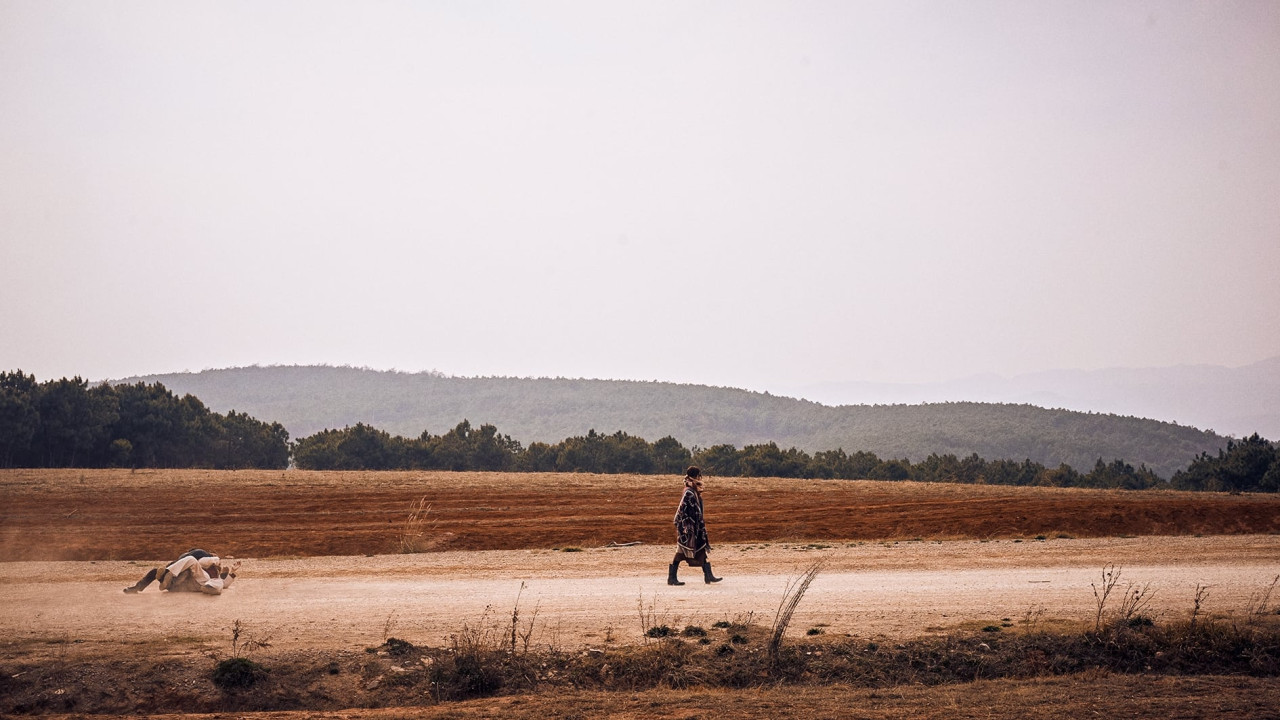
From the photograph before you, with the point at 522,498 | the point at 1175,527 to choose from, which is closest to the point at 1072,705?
the point at 1175,527

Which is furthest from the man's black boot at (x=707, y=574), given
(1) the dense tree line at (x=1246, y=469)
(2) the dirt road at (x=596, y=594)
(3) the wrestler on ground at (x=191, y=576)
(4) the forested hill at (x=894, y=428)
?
(4) the forested hill at (x=894, y=428)

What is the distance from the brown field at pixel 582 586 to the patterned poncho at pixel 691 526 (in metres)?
0.73

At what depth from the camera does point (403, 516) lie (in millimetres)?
31953

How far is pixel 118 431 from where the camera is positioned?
63.3m

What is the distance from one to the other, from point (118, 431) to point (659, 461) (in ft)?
127

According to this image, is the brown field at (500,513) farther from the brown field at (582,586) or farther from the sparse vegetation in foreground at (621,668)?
the sparse vegetation in foreground at (621,668)

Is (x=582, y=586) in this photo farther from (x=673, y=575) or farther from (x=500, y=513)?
(x=500, y=513)

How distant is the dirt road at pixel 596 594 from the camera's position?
480 inches

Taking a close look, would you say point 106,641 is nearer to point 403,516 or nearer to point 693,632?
point 693,632

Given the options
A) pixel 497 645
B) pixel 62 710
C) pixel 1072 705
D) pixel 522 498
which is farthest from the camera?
pixel 522 498

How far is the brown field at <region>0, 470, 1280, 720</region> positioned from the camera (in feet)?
32.1

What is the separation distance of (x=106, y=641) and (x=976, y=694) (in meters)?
10.6

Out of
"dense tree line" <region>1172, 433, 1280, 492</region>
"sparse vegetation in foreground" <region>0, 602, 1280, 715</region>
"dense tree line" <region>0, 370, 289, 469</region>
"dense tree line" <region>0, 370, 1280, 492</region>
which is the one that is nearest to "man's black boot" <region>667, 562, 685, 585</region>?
"sparse vegetation in foreground" <region>0, 602, 1280, 715</region>

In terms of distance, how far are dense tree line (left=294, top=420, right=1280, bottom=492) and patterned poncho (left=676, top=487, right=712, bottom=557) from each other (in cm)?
4765
